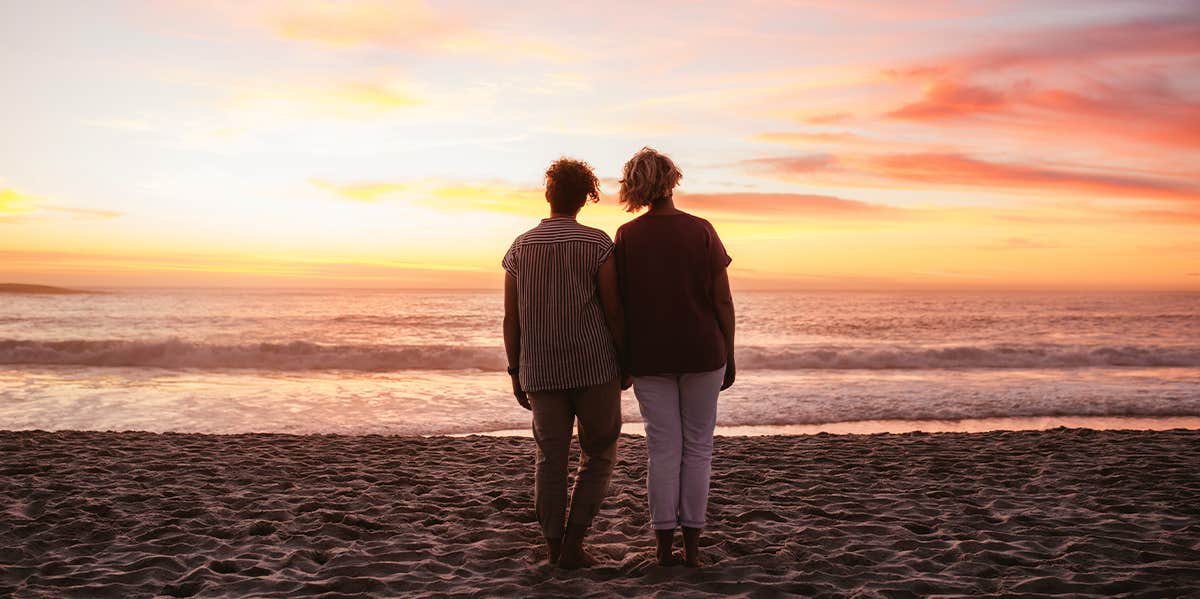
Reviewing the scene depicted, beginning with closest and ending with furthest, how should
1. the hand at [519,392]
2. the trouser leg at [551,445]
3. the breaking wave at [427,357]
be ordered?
the trouser leg at [551,445]
the hand at [519,392]
the breaking wave at [427,357]

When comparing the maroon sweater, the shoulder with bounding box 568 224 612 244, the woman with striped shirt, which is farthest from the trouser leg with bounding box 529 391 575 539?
the shoulder with bounding box 568 224 612 244

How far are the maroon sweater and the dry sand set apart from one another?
0.99m

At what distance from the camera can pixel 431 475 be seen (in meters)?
5.83

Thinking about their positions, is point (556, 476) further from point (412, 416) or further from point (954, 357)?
point (954, 357)

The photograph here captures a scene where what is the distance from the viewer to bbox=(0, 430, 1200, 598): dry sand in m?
3.49

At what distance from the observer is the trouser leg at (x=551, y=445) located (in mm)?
3424

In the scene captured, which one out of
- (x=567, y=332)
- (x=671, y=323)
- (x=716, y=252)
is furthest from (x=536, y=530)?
(x=716, y=252)

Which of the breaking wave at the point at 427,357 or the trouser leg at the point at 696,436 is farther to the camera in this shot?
the breaking wave at the point at 427,357

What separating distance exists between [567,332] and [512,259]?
Answer: 43 cm

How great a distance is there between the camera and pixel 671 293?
332 cm

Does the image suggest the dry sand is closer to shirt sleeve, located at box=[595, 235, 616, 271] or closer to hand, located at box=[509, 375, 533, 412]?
hand, located at box=[509, 375, 533, 412]

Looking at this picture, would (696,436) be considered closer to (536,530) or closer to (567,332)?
(567,332)

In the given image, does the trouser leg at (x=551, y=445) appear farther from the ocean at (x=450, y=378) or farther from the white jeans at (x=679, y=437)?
the ocean at (x=450, y=378)

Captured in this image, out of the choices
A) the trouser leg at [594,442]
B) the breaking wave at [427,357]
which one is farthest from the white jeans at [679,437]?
the breaking wave at [427,357]
